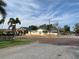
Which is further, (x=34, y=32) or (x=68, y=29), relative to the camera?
(x=68, y=29)

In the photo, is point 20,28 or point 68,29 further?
point 68,29

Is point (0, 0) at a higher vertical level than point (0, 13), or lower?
higher

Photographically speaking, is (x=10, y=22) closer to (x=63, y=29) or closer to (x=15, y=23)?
(x=15, y=23)

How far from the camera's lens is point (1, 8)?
50688 millimetres

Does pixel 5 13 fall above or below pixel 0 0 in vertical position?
below

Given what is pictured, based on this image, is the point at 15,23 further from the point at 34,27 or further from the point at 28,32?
the point at 34,27

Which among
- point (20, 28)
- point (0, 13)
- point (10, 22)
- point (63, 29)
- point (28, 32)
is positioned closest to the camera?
point (0, 13)

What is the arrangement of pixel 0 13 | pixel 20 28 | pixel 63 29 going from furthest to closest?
pixel 63 29
pixel 20 28
pixel 0 13

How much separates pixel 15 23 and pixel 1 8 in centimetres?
5467

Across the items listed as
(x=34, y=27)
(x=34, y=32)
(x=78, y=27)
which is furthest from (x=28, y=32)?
(x=78, y=27)

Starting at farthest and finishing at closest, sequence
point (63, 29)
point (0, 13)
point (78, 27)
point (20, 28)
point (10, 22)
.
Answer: point (63, 29), point (78, 27), point (20, 28), point (10, 22), point (0, 13)

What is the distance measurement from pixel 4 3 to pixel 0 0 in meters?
1.23

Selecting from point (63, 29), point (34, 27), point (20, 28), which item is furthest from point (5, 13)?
point (63, 29)

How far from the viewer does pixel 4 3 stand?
51562 millimetres
